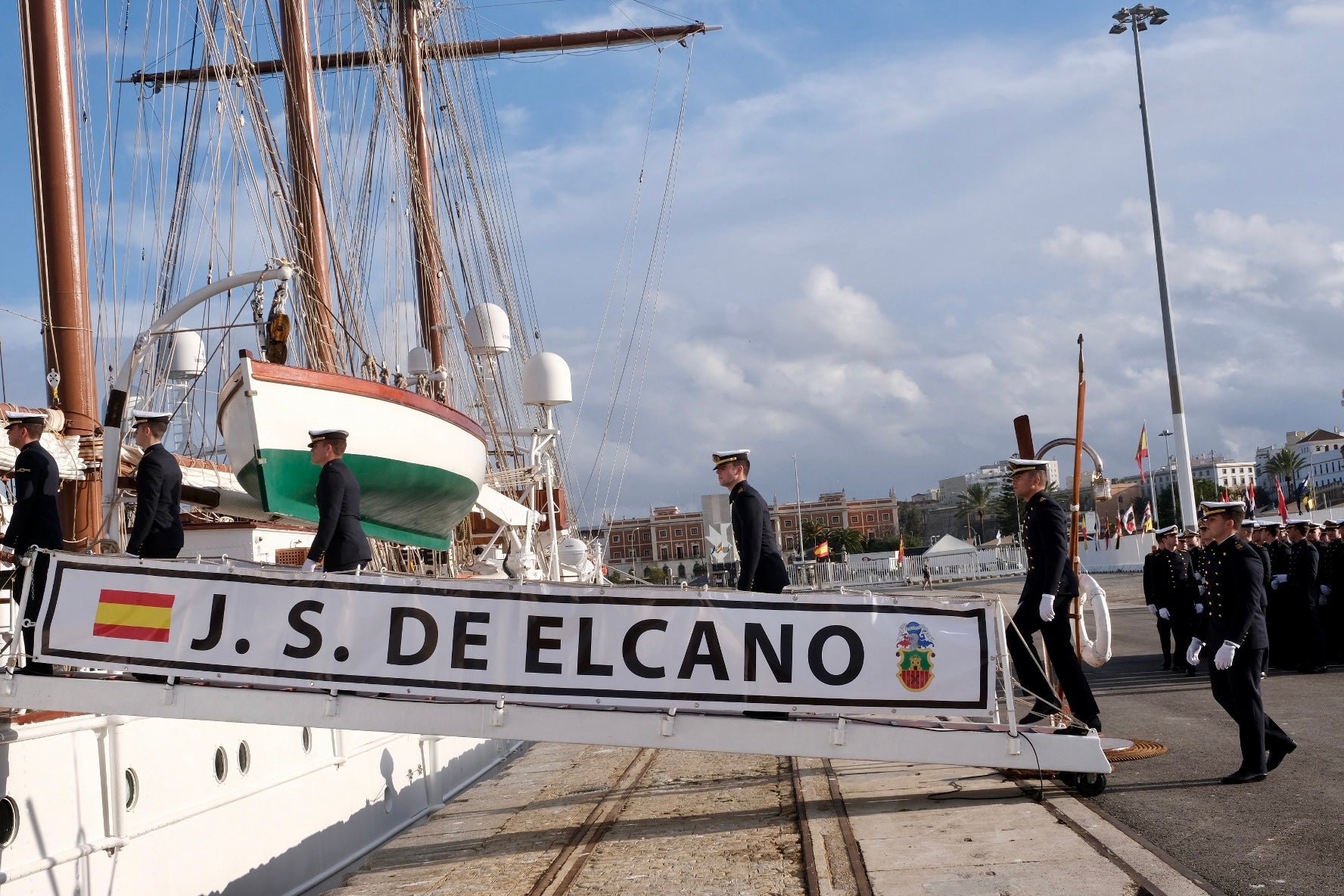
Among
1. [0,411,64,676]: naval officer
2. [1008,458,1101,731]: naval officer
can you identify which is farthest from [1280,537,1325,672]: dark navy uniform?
[0,411,64,676]: naval officer

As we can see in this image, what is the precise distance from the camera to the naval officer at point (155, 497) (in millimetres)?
7949

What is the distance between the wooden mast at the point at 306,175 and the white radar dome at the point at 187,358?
4.95 metres

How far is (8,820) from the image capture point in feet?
22.7

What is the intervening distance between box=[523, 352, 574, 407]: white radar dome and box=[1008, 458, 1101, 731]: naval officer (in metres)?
11.8

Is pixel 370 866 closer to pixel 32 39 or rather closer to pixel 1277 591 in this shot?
pixel 32 39

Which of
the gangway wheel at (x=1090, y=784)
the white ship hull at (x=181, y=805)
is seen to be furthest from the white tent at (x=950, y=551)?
the gangway wheel at (x=1090, y=784)

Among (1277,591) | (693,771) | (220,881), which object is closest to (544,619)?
(220,881)

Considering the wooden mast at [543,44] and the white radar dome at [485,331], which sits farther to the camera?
the wooden mast at [543,44]

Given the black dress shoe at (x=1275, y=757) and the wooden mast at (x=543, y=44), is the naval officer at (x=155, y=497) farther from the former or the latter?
the wooden mast at (x=543, y=44)

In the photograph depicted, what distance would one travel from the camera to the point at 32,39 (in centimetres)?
1171

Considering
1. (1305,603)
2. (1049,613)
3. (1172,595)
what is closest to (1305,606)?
(1305,603)

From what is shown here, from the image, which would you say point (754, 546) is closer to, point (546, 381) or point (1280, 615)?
point (1280, 615)

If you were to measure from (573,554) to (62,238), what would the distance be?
11.5 metres

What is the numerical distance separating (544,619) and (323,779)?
4988 mm
